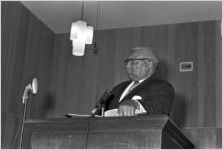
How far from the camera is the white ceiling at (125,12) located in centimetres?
503

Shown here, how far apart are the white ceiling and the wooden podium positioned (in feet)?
7.64

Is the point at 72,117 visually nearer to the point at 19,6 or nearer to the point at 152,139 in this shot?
the point at 152,139

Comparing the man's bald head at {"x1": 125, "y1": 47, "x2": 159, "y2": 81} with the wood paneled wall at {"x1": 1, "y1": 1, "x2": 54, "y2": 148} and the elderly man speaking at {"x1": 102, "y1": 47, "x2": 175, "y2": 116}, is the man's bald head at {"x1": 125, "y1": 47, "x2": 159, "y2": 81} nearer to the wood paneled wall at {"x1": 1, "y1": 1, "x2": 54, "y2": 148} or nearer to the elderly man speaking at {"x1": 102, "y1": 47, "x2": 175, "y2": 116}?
the elderly man speaking at {"x1": 102, "y1": 47, "x2": 175, "y2": 116}

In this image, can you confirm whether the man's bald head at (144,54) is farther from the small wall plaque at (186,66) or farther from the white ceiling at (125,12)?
the small wall plaque at (186,66)

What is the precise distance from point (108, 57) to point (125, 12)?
62 centimetres

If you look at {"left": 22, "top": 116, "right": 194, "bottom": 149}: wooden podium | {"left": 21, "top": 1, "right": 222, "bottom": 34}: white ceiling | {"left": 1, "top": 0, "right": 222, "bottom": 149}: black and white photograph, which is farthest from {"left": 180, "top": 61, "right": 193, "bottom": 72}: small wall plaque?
{"left": 22, "top": 116, "right": 194, "bottom": 149}: wooden podium

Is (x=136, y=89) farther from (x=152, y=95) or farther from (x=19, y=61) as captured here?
(x=19, y=61)

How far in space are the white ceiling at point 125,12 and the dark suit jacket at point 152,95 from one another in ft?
4.69

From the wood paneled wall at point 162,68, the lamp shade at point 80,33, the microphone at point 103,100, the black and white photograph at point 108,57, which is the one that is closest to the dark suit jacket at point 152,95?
the black and white photograph at point 108,57

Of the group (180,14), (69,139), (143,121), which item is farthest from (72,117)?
(180,14)

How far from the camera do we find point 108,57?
5.60 meters

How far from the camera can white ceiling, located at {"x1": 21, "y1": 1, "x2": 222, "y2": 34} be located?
5.03 meters

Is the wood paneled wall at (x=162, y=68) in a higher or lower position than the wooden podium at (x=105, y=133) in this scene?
higher

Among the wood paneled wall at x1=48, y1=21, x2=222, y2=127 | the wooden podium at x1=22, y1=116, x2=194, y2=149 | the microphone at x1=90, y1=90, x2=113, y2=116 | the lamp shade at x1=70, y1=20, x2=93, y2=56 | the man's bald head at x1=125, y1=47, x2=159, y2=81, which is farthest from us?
the wood paneled wall at x1=48, y1=21, x2=222, y2=127
